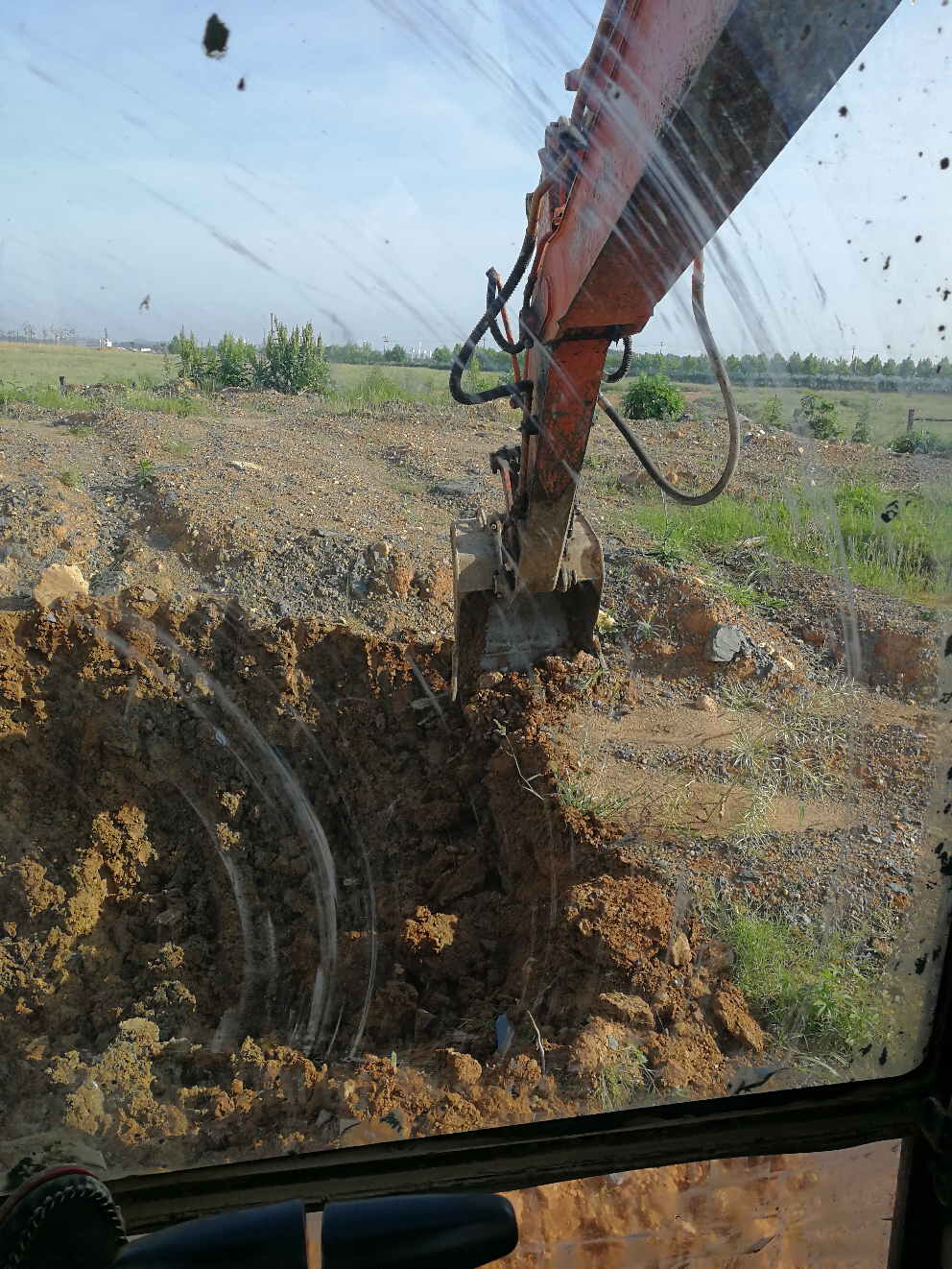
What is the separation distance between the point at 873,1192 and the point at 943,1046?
217mm

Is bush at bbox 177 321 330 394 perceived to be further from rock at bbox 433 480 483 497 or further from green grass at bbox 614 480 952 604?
rock at bbox 433 480 483 497

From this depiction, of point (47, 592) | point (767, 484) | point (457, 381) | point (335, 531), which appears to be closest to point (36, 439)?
point (47, 592)

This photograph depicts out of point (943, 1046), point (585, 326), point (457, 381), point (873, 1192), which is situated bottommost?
point (873, 1192)

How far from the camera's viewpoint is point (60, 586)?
393 cm

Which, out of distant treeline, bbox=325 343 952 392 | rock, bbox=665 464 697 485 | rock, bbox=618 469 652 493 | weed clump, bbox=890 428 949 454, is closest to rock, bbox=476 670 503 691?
rock, bbox=618 469 652 493

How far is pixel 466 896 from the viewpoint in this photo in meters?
3.16

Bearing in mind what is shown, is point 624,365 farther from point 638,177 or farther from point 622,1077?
point 622,1077

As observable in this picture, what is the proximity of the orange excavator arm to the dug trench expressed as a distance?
1.19 meters

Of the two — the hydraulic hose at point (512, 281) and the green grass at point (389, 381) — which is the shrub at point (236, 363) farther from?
the hydraulic hose at point (512, 281)

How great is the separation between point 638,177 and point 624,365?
922mm

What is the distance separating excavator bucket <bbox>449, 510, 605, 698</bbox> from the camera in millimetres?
3523

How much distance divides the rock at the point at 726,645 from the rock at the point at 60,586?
2921 millimetres

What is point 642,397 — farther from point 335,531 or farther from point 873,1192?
point 335,531

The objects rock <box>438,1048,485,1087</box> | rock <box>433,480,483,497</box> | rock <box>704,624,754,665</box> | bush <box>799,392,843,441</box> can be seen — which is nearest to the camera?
bush <box>799,392,843,441</box>
